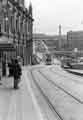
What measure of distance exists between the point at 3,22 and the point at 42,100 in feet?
86.9

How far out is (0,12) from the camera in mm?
34281

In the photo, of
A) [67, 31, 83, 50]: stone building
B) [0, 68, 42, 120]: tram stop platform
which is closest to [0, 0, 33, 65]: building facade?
[0, 68, 42, 120]: tram stop platform

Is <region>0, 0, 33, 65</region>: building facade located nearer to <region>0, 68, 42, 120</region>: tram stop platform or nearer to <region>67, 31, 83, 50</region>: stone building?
<region>0, 68, 42, 120</region>: tram stop platform

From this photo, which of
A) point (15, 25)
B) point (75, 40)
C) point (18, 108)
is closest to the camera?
point (18, 108)

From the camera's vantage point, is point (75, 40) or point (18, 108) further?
point (75, 40)

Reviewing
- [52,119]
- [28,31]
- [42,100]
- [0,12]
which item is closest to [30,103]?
[42,100]

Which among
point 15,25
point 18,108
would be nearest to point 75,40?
point 15,25

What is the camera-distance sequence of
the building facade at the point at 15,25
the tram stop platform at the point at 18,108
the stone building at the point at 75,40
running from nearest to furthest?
the tram stop platform at the point at 18,108 → the building facade at the point at 15,25 → the stone building at the point at 75,40

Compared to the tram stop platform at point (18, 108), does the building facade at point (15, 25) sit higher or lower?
higher

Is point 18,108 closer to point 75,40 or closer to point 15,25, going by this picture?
point 15,25

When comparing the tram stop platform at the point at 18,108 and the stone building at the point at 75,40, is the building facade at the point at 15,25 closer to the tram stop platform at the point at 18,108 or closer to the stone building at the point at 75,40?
the tram stop platform at the point at 18,108

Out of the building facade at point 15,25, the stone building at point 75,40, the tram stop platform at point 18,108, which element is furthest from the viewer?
the stone building at point 75,40

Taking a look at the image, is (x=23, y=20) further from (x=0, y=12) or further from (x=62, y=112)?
(x=62, y=112)

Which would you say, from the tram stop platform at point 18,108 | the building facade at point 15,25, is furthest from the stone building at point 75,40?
the tram stop platform at point 18,108
